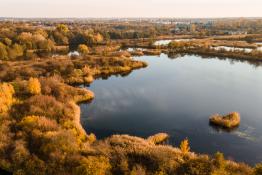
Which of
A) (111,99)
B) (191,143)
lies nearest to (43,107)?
(111,99)

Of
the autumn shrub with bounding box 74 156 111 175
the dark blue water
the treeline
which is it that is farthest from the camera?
the treeline

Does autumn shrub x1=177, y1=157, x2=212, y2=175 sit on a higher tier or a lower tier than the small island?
higher

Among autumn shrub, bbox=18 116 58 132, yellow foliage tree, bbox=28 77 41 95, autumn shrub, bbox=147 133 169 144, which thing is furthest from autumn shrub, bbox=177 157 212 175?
yellow foliage tree, bbox=28 77 41 95

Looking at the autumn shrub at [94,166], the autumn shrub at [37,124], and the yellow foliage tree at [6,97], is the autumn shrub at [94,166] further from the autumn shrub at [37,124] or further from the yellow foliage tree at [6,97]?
the yellow foliage tree at [6,97]

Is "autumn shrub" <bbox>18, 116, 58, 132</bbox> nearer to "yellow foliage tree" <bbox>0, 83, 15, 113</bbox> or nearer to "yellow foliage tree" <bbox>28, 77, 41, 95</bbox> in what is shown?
"yellow foliage tree" <bbox>0, 83, 15, 113</bbox>

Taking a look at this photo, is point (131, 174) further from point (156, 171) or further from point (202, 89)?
point (202, 89)

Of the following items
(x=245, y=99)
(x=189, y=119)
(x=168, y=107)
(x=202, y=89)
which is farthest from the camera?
(x=202, y=89)

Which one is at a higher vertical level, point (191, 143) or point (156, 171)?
point (156, 171)
